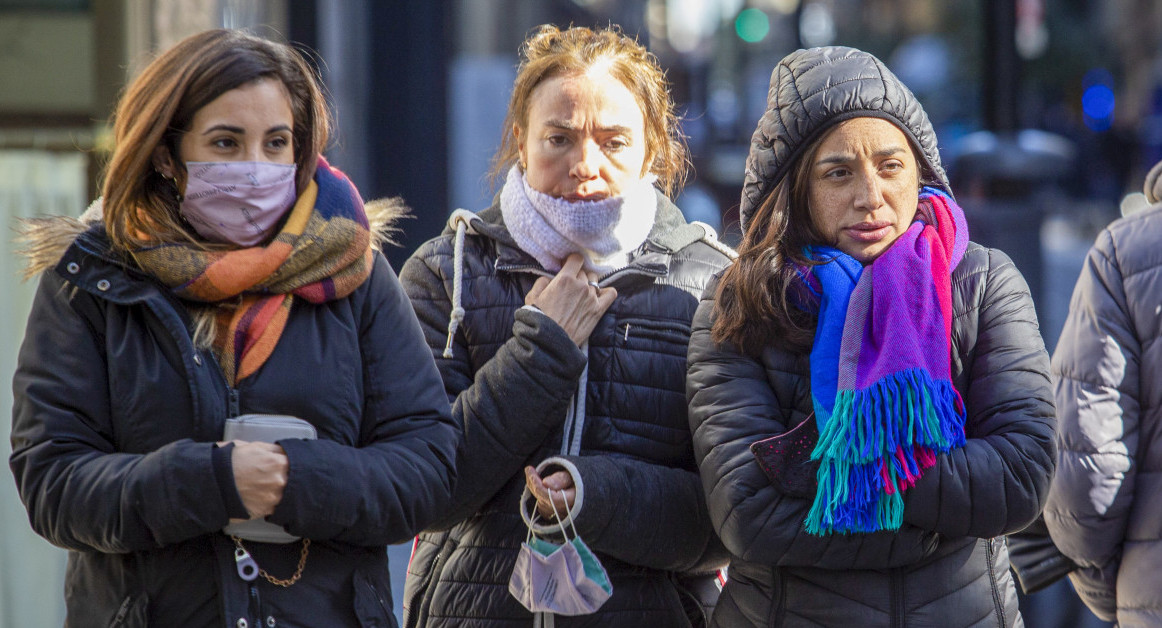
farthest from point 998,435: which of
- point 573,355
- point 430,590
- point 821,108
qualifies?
point 430,590

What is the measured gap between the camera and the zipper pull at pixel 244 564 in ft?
7.66

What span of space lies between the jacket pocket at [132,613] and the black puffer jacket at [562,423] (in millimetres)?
802

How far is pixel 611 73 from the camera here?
10.1 ft

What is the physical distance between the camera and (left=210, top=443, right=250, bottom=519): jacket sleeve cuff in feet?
7.30

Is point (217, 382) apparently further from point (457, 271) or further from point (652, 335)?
point (652, 335)

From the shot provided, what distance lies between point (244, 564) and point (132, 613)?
206 mm

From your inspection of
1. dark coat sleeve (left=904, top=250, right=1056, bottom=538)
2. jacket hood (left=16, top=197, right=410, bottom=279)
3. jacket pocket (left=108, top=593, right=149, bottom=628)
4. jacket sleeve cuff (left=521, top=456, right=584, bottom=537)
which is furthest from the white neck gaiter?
jacket pocket (left=108, top=593, right=149, bottom=628)

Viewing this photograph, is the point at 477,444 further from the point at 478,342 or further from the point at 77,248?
the point at 77,248

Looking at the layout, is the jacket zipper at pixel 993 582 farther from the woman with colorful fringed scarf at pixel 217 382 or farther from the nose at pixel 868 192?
the woman with colorful fringed scarf at pixel 217 382

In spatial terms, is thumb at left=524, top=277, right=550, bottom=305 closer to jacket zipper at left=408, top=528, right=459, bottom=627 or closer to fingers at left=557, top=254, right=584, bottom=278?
fingers at left=557, top=254, right=584, bottom=278

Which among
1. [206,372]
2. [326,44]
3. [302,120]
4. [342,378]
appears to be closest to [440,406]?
[342,378]

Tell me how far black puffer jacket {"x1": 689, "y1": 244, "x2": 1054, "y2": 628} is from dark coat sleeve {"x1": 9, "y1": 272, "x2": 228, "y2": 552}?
1020 mm

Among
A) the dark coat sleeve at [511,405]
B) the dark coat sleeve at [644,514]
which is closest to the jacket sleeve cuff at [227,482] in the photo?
the dark coat sleeve at [511,405]

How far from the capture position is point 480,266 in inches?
123
